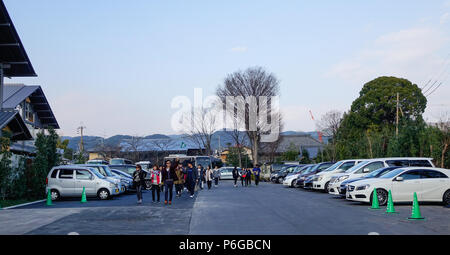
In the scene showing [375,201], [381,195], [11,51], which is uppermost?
[11,51]

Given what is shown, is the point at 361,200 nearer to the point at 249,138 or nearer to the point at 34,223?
the point at 34,223

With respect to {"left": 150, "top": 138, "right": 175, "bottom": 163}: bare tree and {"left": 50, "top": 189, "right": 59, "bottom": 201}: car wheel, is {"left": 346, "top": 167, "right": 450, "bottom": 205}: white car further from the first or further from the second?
{"left": 150, "top": 138, "right": 175, "bottom": 163}: bare tree

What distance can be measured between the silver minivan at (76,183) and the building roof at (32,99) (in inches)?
572

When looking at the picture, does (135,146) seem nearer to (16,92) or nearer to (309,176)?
(16,92)

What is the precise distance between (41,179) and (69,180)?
6.29 feet

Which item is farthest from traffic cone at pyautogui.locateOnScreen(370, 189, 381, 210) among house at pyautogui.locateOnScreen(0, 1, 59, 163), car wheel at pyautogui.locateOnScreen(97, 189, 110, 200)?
house at pyautogui.locateOnScreen(0, 1, 59, 163)

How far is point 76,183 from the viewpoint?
23.9m

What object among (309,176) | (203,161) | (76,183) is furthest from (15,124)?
(203,161)

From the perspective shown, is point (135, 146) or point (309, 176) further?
point (135, 146)

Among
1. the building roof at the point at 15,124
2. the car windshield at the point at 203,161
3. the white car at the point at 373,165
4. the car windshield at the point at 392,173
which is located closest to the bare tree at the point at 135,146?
the car windshield at the point at 203,161

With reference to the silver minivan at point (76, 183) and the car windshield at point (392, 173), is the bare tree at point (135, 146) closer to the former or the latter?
the silver minivan at point (76, 183)

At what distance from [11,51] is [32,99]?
14439 millimetres

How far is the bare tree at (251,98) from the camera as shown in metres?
51.1
